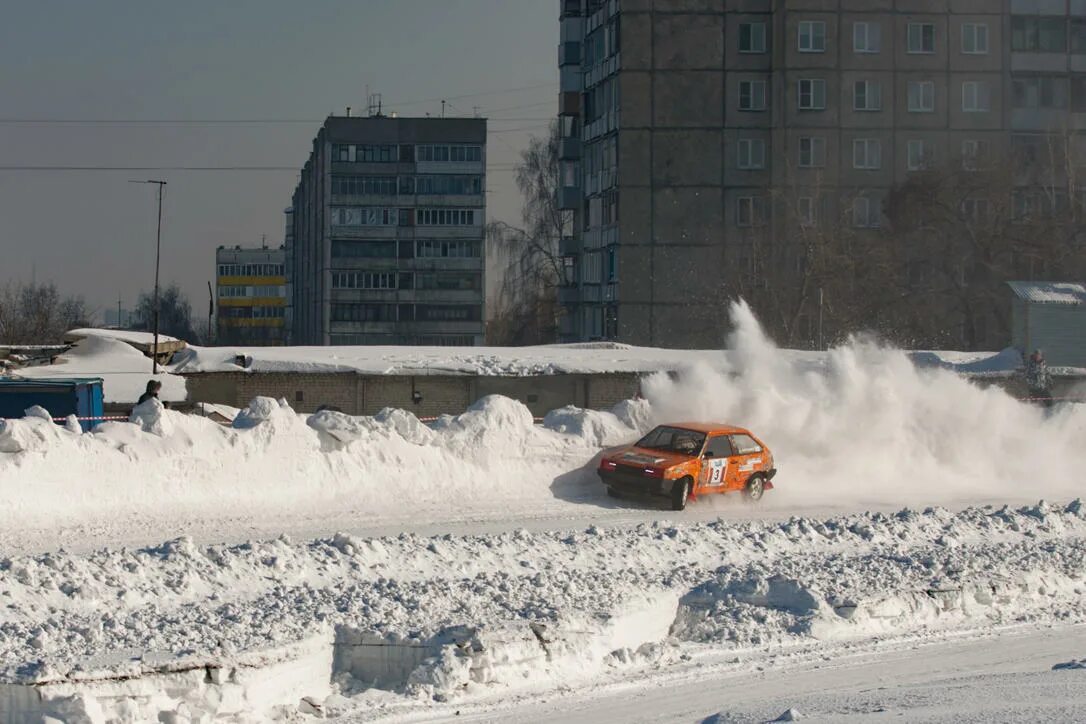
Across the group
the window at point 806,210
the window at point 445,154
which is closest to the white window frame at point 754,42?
the window at point 806,210

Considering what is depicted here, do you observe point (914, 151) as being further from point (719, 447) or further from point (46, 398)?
point (46, 398)

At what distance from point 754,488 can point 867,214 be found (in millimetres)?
39027

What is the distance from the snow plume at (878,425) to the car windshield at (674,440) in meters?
3.00

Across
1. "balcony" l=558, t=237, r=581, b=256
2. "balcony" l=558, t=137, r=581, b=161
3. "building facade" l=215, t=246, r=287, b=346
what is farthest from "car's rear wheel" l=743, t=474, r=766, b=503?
"building facade" l=215, t=246, r=287, b=346

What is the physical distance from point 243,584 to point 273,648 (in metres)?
2.76

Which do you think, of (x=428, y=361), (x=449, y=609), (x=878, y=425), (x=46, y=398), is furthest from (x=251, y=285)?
(x=449, y=609)

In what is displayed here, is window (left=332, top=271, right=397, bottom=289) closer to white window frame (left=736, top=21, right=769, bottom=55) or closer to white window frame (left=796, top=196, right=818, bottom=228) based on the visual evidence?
white window frame (left=736, top=21, right=769, bottom=55)

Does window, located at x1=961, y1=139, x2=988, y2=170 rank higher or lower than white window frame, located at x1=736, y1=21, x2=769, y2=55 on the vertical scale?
lower

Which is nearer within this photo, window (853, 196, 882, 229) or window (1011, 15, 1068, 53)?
window (853, 196, 882, 229)

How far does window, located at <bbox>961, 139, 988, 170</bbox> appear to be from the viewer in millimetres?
56469

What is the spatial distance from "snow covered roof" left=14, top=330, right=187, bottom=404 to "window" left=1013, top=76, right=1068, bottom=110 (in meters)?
42.5

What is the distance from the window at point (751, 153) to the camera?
197 ft

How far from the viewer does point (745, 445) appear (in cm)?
2405

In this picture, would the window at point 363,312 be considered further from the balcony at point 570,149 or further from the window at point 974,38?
the window at point 974,38
